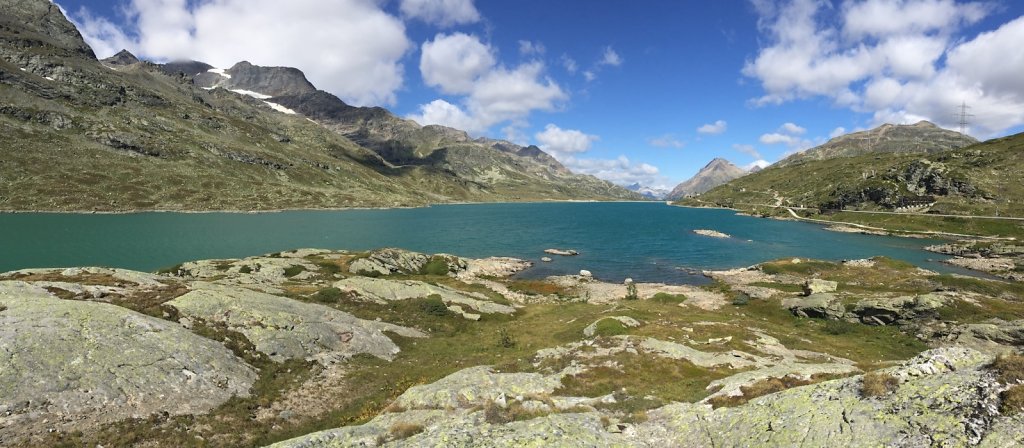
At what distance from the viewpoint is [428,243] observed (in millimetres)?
144750

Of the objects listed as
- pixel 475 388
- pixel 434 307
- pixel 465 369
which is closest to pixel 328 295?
pixel 434 307

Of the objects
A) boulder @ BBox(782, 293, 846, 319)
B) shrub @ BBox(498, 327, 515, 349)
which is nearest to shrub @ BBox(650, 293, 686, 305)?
boulder @ BBox(782, 293, 846, 319)

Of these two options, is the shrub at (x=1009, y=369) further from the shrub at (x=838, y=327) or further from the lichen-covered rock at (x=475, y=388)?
the shrub at (x=838, y=327)

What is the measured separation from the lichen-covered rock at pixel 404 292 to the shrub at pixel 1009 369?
44252 mm

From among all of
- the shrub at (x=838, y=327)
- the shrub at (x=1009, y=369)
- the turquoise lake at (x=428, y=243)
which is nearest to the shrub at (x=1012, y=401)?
the shrub at (x=1009, y=369)

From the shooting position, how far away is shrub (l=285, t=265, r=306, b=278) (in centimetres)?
6045

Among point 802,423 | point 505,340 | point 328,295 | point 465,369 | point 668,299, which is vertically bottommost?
point 668,299

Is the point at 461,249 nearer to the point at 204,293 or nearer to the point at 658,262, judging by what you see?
the point at 658,262

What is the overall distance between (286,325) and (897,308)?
63.2 m

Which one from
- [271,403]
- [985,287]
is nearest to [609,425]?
[271,403]

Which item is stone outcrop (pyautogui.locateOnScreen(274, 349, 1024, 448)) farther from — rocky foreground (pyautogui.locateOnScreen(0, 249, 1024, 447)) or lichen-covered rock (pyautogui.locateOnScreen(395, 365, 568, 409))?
lichen-covered rock (pyautogui.locateOnScreen(395, 365, 568, 409))

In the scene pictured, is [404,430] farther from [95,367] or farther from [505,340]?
[505,340]

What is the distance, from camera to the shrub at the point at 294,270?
60.5 meters

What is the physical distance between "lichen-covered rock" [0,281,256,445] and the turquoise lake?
77766 mm
